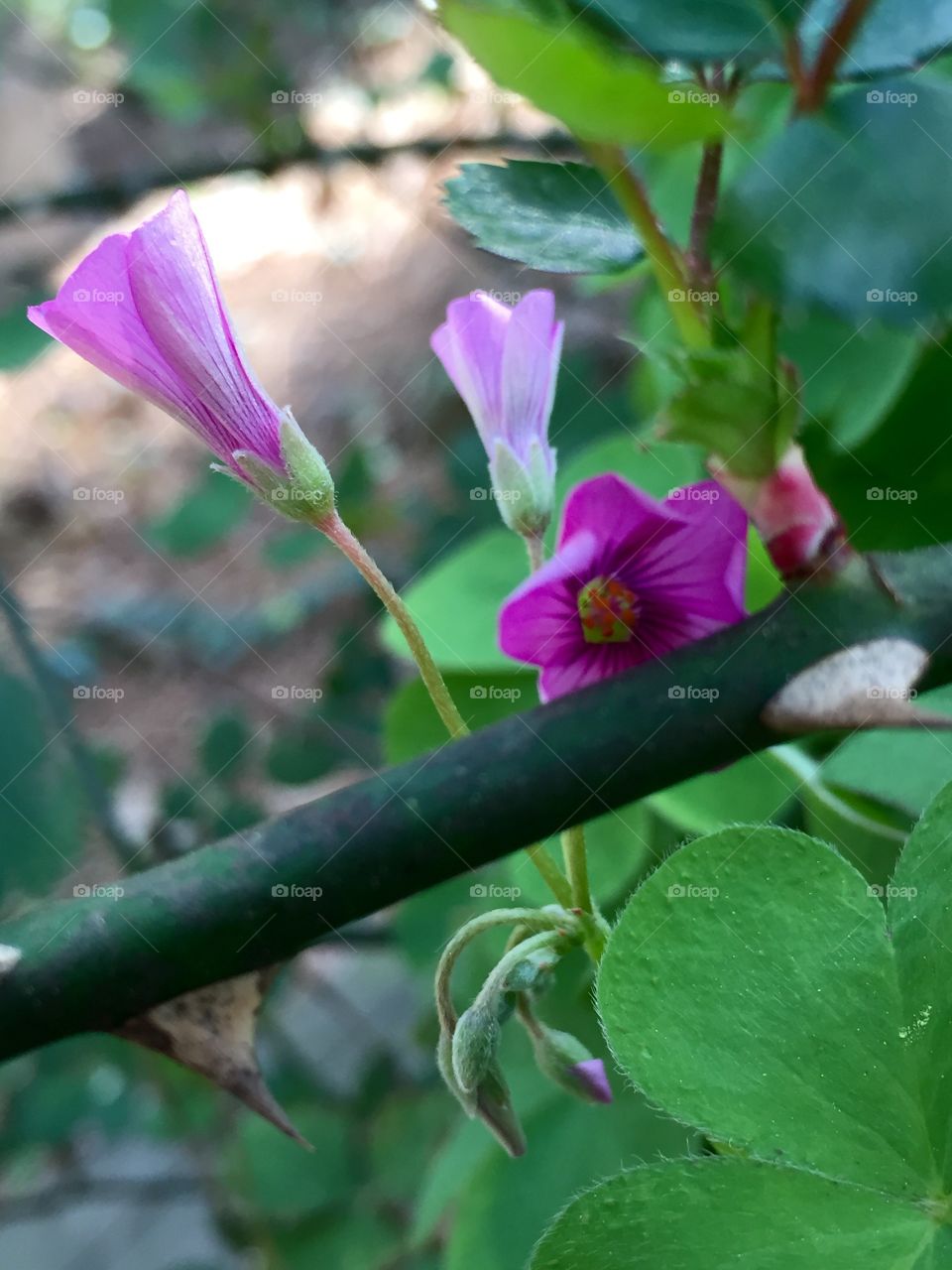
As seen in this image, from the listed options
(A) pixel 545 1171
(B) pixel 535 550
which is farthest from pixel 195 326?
(A) pixel 545 1171

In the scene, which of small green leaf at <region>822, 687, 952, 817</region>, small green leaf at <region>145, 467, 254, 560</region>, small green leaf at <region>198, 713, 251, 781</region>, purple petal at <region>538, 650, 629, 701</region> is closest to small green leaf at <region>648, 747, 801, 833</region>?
small green leaf at <region>822, 687, 952, 817</region>

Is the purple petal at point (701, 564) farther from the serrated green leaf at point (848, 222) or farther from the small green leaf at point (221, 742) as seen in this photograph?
the small green leaf at point (221, 742)

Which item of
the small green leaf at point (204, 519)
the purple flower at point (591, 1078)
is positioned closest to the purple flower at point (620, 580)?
the purple flower at point (591, 1078)

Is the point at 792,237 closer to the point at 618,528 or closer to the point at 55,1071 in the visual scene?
the point at 618,528

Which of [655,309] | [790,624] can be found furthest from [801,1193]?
[655,309]

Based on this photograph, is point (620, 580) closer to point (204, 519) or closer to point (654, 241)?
point (654, 241)

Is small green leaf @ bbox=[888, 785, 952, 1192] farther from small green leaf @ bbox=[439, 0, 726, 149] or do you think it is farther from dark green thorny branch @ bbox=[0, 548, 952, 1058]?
small green leaf @ bbox=[439, 0, 726, 149]
